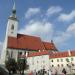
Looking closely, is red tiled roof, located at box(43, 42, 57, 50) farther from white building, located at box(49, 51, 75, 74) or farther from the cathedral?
white building, located at box(49, 51, 75, 74)

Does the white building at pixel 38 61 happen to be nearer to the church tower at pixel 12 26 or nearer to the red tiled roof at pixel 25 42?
the red tiled roof at pixel 25 42

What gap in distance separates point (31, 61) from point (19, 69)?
16.7 metres

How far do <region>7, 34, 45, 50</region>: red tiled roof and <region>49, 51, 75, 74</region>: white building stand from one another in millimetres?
18145

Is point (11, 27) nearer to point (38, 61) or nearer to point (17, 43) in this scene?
point (17, 43)

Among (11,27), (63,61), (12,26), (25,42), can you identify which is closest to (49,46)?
(25,42)

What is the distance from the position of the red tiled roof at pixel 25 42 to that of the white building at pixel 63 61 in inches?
714

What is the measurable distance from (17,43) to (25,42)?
16.1ft

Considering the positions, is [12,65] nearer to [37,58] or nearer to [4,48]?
[37,58]

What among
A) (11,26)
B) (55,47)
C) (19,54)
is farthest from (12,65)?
(55,47)

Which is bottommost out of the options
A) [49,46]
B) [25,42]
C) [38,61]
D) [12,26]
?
[38,61]

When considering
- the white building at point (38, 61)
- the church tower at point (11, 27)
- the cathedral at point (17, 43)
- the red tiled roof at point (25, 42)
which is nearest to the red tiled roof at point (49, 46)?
the cathedral at point (17, 43)

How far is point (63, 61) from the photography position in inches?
2862

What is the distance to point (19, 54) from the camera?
3504 inches

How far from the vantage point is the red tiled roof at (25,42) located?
293ft
